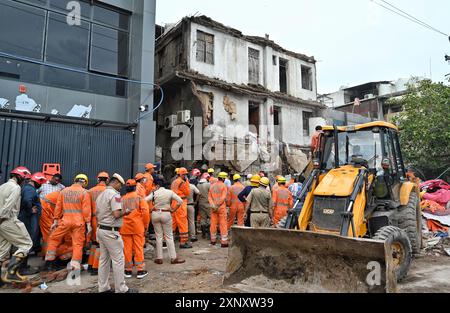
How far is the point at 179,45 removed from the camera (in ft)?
56.2

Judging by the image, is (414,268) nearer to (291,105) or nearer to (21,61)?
(21,61)

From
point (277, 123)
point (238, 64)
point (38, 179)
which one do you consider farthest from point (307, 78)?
point (38, 179)

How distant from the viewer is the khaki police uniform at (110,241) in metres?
4.83

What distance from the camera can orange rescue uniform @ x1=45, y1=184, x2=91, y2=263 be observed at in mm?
5883

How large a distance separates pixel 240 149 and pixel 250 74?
5.63m

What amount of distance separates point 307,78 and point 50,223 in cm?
1968

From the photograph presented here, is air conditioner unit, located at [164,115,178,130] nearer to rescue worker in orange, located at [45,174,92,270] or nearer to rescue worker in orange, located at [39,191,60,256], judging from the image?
rescue worker in orange, located at [39,191,60,256]

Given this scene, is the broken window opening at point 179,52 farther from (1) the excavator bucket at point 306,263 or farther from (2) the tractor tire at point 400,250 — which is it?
(2) the tractor tire at point 400,250

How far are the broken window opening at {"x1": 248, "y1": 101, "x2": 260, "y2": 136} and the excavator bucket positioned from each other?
14.1m

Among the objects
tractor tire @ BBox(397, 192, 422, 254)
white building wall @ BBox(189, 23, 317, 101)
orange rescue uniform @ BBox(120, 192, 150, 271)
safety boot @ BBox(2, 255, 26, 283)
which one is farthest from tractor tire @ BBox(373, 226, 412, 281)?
white building wall @ BBox(189, 23, 317, 101)

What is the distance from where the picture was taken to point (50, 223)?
6.86 meters

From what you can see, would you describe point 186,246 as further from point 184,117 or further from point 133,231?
point 184,117

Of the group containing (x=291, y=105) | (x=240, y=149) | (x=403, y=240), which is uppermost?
(x=291, y=105)
